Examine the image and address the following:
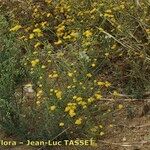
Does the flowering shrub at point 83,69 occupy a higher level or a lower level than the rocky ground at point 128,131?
higher

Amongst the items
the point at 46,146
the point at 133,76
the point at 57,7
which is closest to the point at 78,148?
the point at 46,146

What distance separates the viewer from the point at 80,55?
422cm

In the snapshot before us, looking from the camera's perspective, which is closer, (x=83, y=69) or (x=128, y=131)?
(x=128, y=131)

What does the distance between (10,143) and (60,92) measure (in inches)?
25.9

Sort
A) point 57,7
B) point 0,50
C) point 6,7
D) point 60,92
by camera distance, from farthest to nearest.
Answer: point 6,7 < point 57,7 < point 0,50 < point 60,92

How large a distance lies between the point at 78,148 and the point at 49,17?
2420 mm

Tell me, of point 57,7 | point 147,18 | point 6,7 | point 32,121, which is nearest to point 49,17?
point 57,7

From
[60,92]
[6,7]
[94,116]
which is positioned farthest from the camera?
[6,7]

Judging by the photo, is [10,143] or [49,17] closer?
[10,143]

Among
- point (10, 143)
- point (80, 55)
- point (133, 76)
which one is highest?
point (80, 55)

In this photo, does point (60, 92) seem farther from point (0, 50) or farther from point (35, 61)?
point (0, 50)

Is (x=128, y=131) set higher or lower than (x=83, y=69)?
lower

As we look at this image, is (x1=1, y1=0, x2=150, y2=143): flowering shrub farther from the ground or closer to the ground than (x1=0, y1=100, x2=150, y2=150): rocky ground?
farther from the ground

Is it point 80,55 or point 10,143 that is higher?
point 80,55
